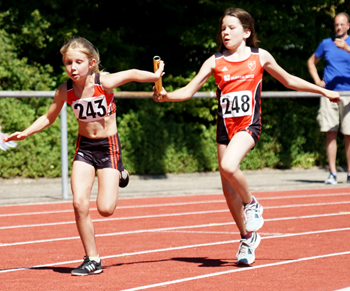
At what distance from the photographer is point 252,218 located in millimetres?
6262

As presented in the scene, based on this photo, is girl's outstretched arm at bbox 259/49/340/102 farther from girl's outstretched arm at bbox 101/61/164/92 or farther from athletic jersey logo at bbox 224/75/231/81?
girl's outstretched arm at bbox 101/61/164/92

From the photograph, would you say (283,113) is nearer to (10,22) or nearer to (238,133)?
(10,22)

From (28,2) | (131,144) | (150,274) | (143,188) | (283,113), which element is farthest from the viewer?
(283,113)

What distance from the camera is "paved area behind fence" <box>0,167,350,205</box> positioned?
12234mm

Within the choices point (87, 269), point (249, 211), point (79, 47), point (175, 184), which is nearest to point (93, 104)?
point (79, 47)

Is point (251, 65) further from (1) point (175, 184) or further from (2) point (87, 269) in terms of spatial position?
(1) point (175, 184)

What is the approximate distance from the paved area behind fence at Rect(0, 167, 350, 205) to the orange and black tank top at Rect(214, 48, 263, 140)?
5610 millimetres

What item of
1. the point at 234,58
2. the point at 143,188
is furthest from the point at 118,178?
the point at 143,188

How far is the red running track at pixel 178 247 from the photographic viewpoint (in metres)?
5.55

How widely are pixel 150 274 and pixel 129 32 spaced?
13441mm

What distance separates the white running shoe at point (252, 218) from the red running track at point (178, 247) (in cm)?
32

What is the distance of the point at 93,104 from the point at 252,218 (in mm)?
1644

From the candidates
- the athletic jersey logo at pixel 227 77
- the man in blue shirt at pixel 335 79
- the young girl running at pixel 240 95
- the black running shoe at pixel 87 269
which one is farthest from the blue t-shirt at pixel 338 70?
the black running shoe at pixel 87 269

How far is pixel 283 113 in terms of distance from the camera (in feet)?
59.6
